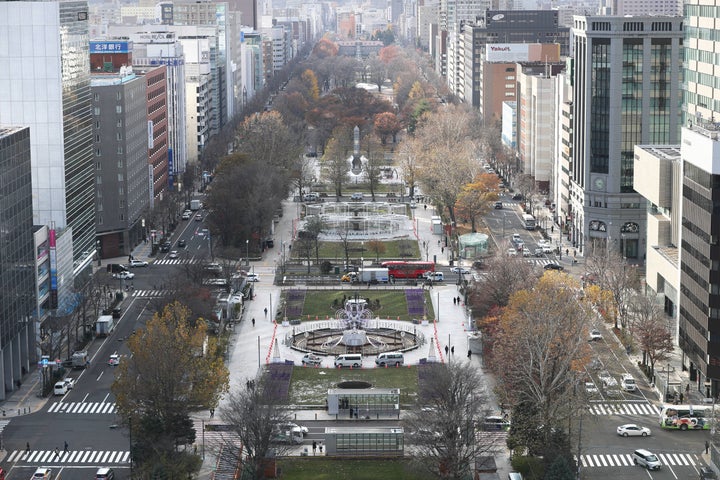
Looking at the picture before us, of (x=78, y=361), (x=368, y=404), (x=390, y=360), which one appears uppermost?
(x=78, y=361)

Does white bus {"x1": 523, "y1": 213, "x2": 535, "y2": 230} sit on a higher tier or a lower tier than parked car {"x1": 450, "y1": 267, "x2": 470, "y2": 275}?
higher

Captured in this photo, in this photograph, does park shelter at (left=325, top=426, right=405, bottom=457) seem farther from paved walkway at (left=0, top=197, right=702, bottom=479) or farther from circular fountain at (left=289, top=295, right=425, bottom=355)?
circular fountain at (left=289, top=295, right=425, bottom=355)

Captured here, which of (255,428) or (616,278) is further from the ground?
(616,278)

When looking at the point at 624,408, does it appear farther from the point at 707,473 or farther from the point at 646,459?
the point at 707,473

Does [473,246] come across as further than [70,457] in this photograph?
Yes

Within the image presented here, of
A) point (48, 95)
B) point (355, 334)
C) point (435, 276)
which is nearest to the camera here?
point (355, 334)

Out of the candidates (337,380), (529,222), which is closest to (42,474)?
(337,380)

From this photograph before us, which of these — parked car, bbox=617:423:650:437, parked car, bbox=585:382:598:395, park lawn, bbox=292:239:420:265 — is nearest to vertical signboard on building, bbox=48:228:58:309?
parked car, bbox=585:382:598:395
